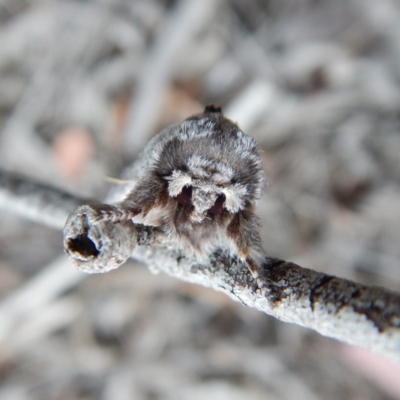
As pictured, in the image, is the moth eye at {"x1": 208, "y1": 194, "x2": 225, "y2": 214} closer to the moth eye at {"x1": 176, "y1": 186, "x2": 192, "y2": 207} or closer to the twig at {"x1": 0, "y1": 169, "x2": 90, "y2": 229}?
the moth eye at {"x1": 176, "y1": 186, "x2": 192, "y2": 207}

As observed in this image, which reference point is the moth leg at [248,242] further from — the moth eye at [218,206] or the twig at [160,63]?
the twig at [160,63]

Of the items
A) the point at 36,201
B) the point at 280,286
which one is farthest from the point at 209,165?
the point at 36,201

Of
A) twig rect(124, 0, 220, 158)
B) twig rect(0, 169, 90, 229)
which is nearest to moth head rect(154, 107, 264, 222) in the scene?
twig rect(0, 169, 90, 229)

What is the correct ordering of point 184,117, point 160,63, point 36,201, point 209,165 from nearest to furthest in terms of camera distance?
1. point 209,165
2. point 36,201
3. point 160,63
4. point 184,117

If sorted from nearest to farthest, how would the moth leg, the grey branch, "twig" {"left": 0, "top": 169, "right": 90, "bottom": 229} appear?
the grey branch, the moth leg, "twig" {"left": 0, "top": 169, "right": 90, "bottom": 229}

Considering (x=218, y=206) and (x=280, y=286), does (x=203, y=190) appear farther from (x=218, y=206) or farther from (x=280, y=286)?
(x=280, y=286)

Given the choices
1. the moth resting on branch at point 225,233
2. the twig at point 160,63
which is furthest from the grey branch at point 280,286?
the twig at point 160,63
